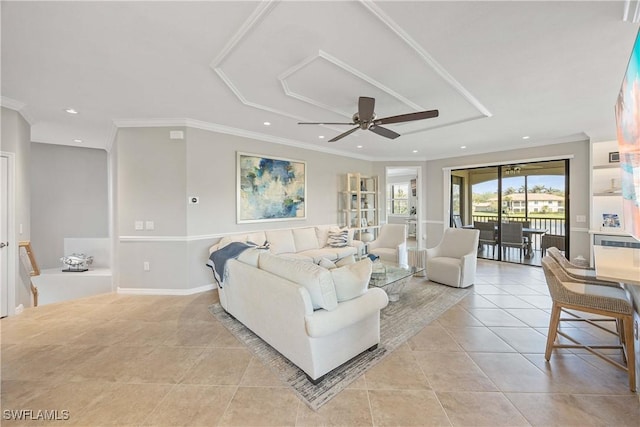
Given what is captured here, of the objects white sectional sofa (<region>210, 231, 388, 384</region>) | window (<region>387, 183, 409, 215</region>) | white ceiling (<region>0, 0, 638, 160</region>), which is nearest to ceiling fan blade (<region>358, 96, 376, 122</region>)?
white ceiling (<region>0, 0, 638, 160</region>)

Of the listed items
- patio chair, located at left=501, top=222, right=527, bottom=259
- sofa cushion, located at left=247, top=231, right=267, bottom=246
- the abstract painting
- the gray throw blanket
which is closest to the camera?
the abstract painting

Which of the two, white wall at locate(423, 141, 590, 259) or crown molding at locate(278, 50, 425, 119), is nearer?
crown molding at locate(278, 50, 425, 119)

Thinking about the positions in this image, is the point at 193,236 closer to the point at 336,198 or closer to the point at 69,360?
the point at 69,360

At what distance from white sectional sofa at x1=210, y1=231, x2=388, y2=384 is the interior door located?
3218 mm

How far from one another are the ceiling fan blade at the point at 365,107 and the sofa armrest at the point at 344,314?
5.75 ft

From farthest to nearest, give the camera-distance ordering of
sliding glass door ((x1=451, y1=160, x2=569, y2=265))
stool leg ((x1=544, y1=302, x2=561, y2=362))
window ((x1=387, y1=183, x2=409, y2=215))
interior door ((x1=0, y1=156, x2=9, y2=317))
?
window ((x1=387, y1=183, x2=409, y2=215))
sliding glass door ((x1=451, y1=160, x2=569, y2=265))
interior door ((x1=0, y1=156, x2=9, y2=317))
stool leg ((x1=544, y1=302, x2=561, y2=362))

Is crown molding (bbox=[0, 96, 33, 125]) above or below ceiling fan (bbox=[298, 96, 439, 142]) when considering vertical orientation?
above

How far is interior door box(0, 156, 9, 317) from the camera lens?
122 inches

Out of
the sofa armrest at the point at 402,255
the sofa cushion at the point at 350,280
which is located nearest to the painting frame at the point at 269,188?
the sofa armrest at the point at 402,255

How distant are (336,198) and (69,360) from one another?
200 inches

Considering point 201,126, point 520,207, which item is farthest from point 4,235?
point 520,207

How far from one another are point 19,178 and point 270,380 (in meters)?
4.26

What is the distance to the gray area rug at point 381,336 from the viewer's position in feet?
6.21

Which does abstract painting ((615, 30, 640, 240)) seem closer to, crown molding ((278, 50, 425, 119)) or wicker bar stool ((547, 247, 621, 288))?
wicker bar stool ((547, 247, 621, 288))
